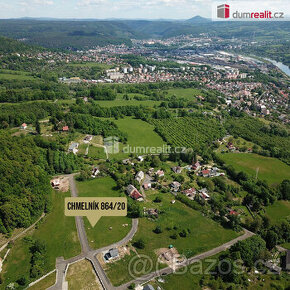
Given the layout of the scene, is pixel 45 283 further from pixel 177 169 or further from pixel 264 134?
pixel 264 134

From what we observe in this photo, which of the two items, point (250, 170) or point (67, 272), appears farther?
point (250, 170)

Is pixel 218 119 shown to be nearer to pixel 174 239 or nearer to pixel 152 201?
pixel 152 201

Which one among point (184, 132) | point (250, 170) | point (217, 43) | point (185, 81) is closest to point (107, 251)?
point (250, 170)

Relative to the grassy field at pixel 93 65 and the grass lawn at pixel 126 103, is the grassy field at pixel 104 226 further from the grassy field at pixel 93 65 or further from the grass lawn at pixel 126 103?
the grassy field at pixel 93 65

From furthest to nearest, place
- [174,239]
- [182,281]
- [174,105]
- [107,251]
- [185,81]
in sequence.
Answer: [185,81] < [174,105] < [174,239] < [107,251] < [182,281]

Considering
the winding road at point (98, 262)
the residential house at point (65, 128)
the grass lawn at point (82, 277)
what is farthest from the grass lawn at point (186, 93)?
the grass lawn at point (82, 277)

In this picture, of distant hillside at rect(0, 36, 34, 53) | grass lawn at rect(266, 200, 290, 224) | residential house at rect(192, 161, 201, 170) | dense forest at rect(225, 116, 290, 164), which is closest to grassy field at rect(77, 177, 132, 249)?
residential house at rect(192, 161, 201, 170)

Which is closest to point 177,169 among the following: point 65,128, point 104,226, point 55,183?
point 104,226
